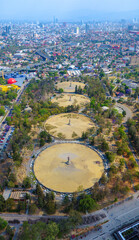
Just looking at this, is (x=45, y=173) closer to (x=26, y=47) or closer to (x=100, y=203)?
(x=100, y=203)

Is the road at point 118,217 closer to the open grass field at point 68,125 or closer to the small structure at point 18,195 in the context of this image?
the small structure at point 18,195

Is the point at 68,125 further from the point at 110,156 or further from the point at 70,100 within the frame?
the point at 70,100

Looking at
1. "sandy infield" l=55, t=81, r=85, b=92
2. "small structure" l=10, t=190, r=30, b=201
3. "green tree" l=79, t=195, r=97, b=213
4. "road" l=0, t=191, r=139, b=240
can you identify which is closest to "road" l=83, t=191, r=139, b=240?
"road" l=0, t=191, r=139, b=240

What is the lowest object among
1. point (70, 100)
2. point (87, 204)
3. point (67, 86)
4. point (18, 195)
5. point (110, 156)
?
point (18, 195)

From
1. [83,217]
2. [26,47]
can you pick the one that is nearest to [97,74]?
[83,217]

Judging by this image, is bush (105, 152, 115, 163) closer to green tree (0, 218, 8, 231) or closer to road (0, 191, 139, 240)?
road (0, 191, 139, 240)

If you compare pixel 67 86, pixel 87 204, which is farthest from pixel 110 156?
pixel 67 86
